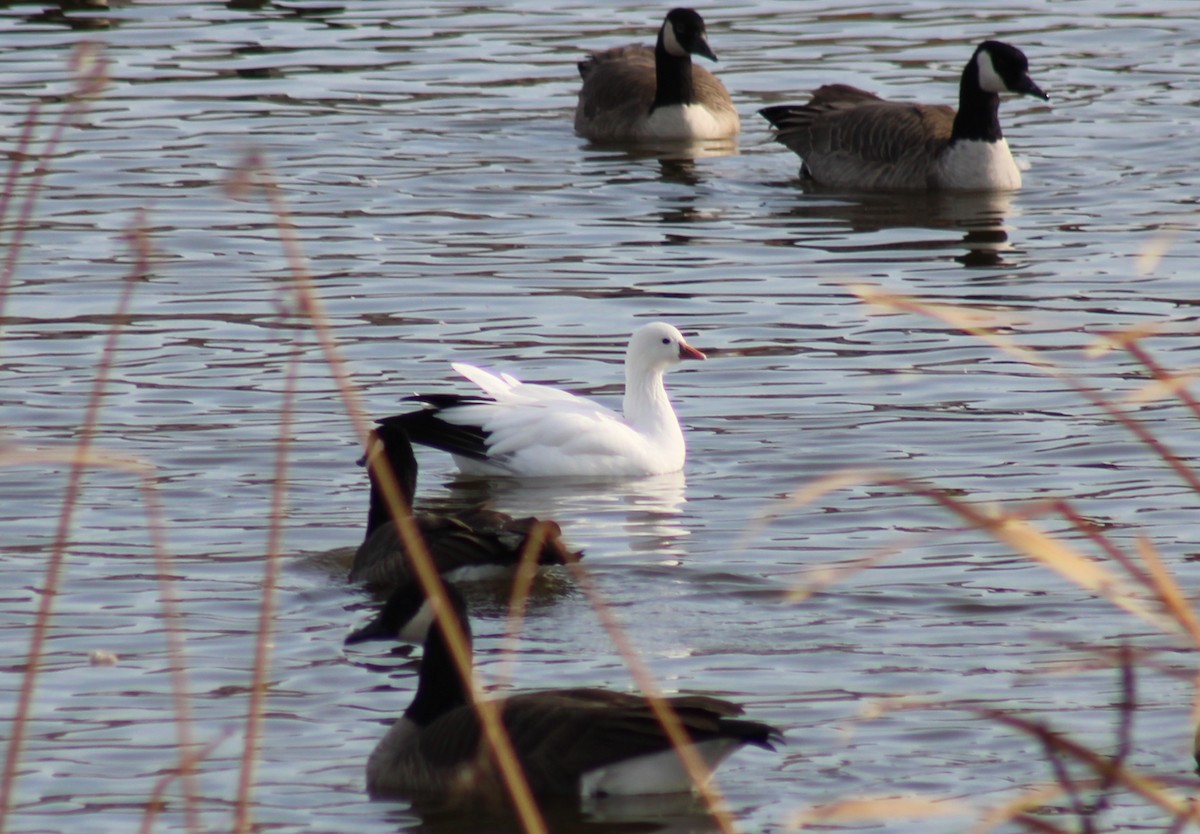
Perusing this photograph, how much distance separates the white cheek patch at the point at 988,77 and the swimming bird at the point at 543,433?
749cm

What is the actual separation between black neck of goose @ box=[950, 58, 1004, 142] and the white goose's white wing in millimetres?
7443

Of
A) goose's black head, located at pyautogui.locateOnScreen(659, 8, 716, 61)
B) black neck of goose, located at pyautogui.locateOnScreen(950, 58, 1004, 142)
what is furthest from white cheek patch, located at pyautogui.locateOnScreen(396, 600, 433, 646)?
goose's black head, located at pyautogui.locateOnScreen(659, 8, 716, 61)

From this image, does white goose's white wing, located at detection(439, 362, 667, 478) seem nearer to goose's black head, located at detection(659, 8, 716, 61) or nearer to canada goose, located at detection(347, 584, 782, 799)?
canada goose, located at detection(347, 584, 782, 799)

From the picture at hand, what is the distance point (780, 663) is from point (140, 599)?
249 centimetres

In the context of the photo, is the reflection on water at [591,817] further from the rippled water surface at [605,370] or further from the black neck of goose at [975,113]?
the black neck of goose at [975,113]

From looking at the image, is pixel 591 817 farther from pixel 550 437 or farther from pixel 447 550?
pixel 550 437

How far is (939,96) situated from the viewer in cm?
2014

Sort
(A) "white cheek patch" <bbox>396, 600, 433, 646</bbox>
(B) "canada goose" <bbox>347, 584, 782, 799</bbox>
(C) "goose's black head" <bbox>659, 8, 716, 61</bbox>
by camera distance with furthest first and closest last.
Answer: (C) "goose's black head" <bbox>659, 8, 716, 61</bbox> → (A) "white cheek patch" <bbox>396, 600, 433, 646</bbox> → (B) "canada goose" <bbox>347, 584, 782, 799</bbox>

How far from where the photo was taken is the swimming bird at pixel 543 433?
10.2m

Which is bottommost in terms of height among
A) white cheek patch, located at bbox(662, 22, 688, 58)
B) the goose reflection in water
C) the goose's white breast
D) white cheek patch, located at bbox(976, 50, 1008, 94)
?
the goose reflection in water

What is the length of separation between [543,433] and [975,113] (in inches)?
311

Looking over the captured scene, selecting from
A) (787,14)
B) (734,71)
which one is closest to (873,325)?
(734,71)

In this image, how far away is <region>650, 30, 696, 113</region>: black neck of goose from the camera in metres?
18.9

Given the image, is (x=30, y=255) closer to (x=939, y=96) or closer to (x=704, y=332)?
(x=704, y=332)
